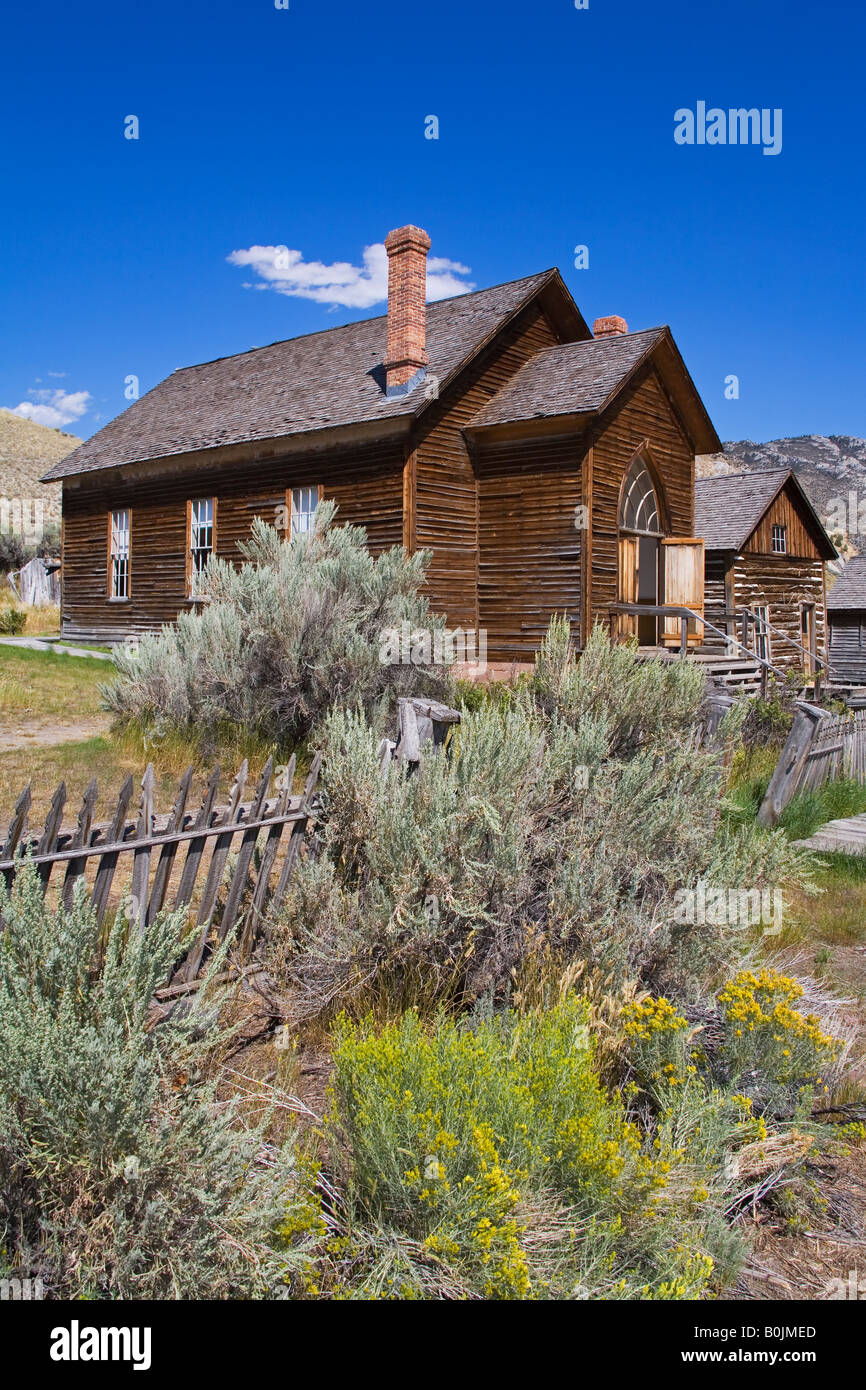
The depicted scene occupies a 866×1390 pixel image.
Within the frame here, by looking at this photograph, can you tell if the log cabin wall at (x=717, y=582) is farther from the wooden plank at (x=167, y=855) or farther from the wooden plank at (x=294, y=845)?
the wooden plank at (x=167, y=855)

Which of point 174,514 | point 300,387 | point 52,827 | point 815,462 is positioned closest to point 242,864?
point 52,827

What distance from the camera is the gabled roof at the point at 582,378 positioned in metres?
14.4

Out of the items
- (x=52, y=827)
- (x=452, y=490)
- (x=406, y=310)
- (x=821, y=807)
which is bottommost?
(x=821, y=807)

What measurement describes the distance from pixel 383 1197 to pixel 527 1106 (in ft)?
1.59

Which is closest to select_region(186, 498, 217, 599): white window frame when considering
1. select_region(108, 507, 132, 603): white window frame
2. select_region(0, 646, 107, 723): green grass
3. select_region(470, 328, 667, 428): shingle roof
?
select_region(108, 507, 132, 603): white window frame

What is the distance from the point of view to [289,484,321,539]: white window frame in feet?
52.6

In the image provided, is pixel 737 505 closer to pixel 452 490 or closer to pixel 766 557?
pixel 766 557

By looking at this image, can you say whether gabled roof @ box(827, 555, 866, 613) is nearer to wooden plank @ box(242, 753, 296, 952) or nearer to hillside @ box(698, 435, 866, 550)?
wooden plank @ box(242, 753, 296, 952)

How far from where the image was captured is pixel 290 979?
14.1ft

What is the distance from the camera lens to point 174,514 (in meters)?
18.7

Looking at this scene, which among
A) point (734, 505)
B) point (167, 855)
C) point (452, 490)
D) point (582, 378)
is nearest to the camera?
point (167, 855)

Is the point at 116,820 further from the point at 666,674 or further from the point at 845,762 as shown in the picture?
the point at 845,762

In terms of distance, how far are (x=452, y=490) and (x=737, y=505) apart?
1289 centimetres
